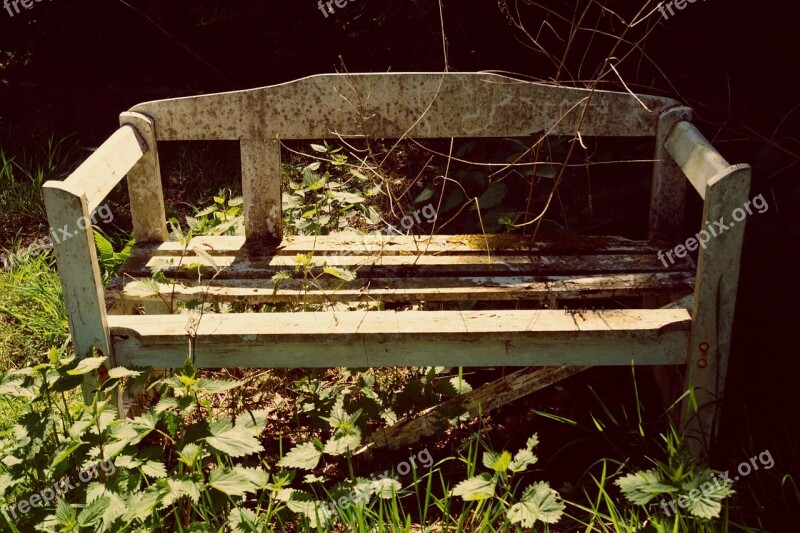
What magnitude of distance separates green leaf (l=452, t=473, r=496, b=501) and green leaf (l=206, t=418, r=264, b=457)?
515mm

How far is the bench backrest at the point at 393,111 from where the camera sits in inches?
104

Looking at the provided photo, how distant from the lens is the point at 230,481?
2002mm

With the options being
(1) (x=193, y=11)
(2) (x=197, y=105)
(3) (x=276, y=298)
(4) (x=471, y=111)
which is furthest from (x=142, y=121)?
(1) (x=193, y=11)

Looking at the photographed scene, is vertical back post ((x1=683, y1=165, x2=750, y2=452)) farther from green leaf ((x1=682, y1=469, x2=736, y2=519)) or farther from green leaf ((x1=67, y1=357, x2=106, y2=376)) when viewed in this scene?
green leaf ((x1=67, y1=357, x2=106, y2=376))

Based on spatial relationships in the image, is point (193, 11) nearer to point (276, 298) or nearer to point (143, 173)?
point (143, 173)

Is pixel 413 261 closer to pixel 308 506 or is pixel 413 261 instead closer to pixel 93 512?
pixel 308 506

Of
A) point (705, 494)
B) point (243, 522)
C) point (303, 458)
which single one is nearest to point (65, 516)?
point (243, 522)

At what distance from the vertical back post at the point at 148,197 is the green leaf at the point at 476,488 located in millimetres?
1482

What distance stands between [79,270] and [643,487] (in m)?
1.58

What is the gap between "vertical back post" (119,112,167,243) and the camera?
2752 millimetres

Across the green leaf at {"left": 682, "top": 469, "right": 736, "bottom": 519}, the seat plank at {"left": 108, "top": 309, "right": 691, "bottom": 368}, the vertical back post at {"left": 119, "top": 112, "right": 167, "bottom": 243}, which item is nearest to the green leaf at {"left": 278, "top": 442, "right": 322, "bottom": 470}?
the seat plank at {"left": 108, "top": 309, "right": 691, "bottom": 368}

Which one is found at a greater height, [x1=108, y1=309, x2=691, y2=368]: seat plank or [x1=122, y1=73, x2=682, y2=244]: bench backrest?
[x1=122, y1=73, x2=682, y2=244]: bench backrest

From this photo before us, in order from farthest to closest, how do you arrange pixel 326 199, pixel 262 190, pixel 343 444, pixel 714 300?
pixel 326 199 → pixel 262 190 → pixel 714 300 → pixel 343 444

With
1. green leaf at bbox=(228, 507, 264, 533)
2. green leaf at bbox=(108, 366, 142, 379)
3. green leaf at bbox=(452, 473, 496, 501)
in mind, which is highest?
green leaf at bbox=(108, 366, 142, 379)
